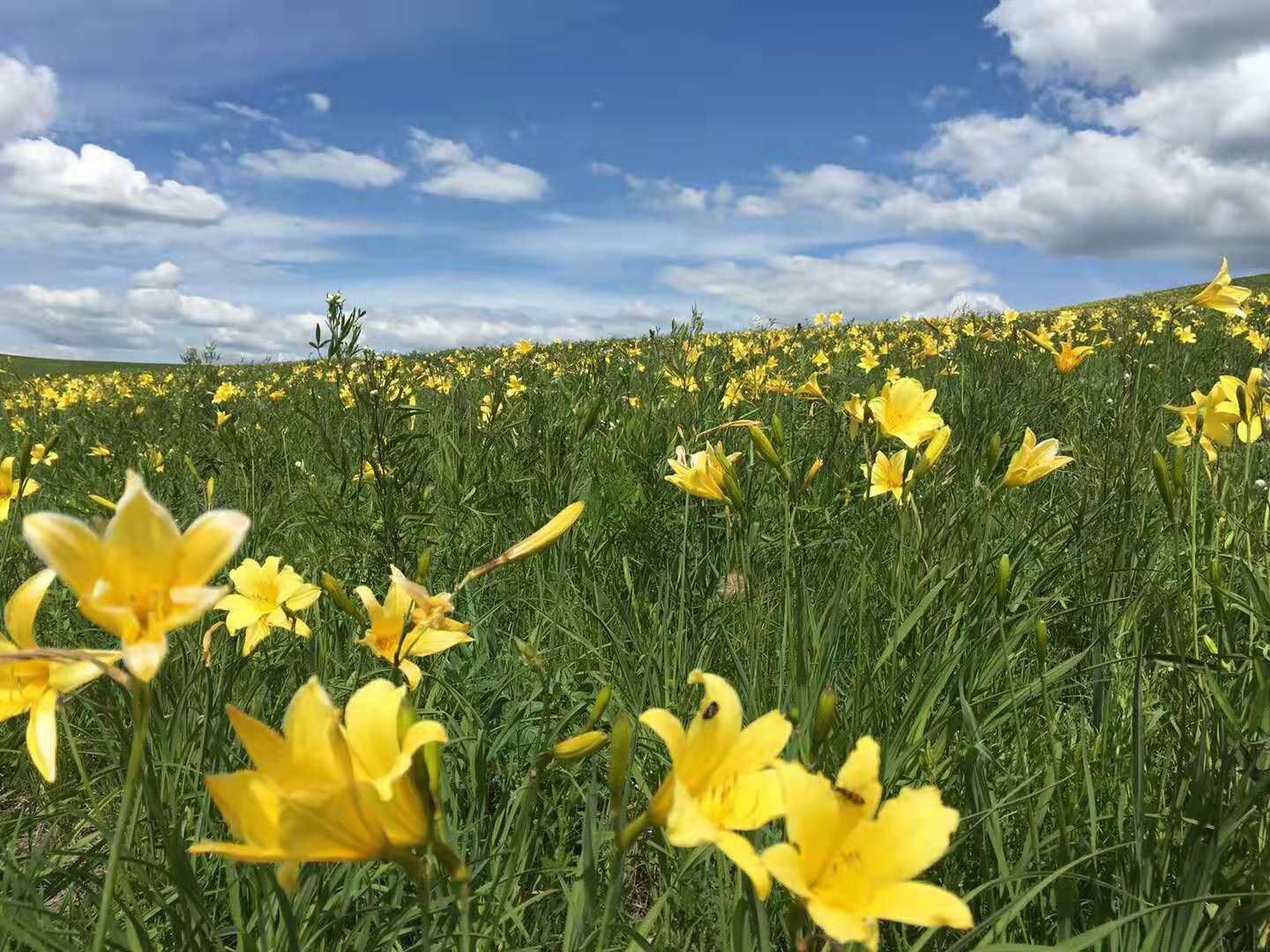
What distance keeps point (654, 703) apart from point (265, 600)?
1.04 meters

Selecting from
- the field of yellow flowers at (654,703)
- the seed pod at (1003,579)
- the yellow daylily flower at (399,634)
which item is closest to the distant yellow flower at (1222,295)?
the field of yellow flowers at (654,703)

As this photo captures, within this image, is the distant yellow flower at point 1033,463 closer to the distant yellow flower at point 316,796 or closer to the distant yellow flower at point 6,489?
the distant yellow flower at point 316,796

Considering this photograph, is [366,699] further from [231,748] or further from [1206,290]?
[1206,290]

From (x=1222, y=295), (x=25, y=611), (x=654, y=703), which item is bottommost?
(x=654, y=703)

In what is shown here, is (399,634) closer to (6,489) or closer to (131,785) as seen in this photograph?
(131,785)

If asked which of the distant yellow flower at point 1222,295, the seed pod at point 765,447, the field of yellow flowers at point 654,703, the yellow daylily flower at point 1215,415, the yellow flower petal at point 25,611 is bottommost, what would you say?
the field of yellow flowers at point 654,703

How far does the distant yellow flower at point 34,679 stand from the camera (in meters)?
0.92

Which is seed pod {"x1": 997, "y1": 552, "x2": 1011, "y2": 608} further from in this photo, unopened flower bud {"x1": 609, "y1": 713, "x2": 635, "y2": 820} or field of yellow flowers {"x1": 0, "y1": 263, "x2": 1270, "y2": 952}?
unopened flower bud {"x1": 609, "y1": 713, "x2": 635, "y2": 820}

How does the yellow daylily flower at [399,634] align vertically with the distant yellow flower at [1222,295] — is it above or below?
below

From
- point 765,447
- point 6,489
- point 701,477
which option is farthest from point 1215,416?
point 6,489

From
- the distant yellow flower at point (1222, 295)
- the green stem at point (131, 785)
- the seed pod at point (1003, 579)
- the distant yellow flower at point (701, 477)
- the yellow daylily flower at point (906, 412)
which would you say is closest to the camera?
the green stem at point (131, 785)

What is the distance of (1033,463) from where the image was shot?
82.5 inches

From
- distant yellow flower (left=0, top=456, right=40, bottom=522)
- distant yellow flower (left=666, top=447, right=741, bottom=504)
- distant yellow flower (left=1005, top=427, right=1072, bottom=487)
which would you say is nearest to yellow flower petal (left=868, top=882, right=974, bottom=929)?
distant yellow flower (left=666, top=447, right=741, bottom=504)

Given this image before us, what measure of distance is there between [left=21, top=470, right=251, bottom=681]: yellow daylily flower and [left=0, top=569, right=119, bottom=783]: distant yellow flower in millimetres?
164
